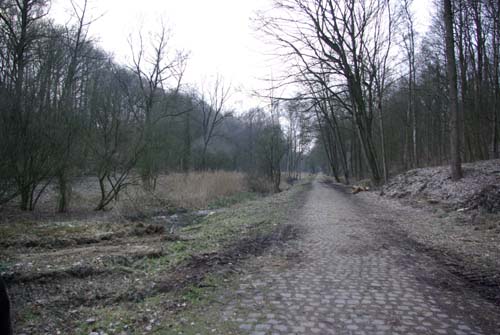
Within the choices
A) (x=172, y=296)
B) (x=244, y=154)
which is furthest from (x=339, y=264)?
(x=244, y=154)

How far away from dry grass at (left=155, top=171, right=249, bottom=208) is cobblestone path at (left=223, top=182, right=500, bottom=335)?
518 inches

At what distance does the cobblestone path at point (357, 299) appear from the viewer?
11.5 ft

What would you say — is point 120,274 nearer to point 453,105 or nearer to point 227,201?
point 453,105

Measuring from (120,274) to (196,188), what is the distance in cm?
1544

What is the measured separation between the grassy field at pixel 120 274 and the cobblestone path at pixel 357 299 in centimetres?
52

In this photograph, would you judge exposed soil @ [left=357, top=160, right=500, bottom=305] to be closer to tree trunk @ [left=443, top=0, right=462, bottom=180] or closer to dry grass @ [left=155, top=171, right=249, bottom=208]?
tree trunk @ [left=443, top=0, right=462, bottom=180]

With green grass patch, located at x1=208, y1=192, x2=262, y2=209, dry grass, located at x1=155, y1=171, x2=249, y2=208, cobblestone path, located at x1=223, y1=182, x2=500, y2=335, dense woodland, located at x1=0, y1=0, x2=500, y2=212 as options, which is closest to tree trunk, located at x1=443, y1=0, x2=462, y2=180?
dense woodland, located at x1=0, y1=0, x2=500, y2=212

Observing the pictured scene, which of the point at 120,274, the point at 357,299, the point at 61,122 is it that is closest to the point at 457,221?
the point at 357,299

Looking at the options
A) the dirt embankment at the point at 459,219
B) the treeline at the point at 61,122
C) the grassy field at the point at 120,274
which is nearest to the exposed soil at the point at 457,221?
the dirt embankment at the point at 459,219

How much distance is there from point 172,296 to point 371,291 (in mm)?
2550

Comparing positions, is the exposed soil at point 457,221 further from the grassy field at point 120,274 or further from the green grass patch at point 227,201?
the green grass patch at point 227,201

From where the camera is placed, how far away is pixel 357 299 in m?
4.14

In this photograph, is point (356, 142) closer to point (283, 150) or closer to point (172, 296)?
point (283, 150)

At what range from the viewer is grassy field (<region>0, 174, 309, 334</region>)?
384 centimetres
